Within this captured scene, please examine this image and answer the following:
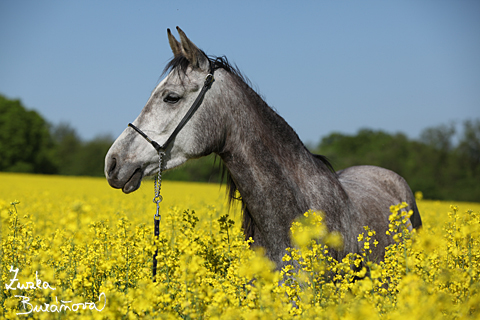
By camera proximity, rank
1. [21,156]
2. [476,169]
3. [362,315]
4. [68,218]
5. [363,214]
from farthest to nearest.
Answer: [21,156], [476,169], [363,214], [68,218], [362,315]

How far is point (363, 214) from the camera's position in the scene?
418cm

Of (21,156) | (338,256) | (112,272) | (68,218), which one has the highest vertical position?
(68,218)

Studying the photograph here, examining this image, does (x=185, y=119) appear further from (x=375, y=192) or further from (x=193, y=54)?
(x=375, y=192)

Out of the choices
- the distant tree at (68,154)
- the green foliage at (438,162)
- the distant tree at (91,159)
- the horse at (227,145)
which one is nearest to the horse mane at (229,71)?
the horse at (227,145)

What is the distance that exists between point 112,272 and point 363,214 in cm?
263

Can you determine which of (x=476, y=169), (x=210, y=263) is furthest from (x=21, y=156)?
(x=210, y=263)

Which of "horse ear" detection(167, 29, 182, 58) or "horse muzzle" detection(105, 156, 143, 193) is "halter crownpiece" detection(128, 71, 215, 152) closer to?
"horse muzzle" detection(105, 156, 143, 193)

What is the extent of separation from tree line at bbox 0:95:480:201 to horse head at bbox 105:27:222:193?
2877 centimetres

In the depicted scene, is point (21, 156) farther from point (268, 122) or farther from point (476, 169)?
point (268, 122)

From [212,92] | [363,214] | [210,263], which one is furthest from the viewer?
[363,214]

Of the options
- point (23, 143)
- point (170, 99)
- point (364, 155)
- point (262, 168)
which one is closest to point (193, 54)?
point (170, 99)

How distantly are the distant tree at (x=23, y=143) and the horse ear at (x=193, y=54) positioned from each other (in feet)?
197

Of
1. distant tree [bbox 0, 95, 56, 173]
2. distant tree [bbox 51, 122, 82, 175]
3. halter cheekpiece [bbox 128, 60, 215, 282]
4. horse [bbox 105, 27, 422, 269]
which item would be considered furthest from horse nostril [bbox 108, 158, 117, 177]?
distant tree [bbox 0, 95, 56, 173]

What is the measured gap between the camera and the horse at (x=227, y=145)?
334 centimetres
